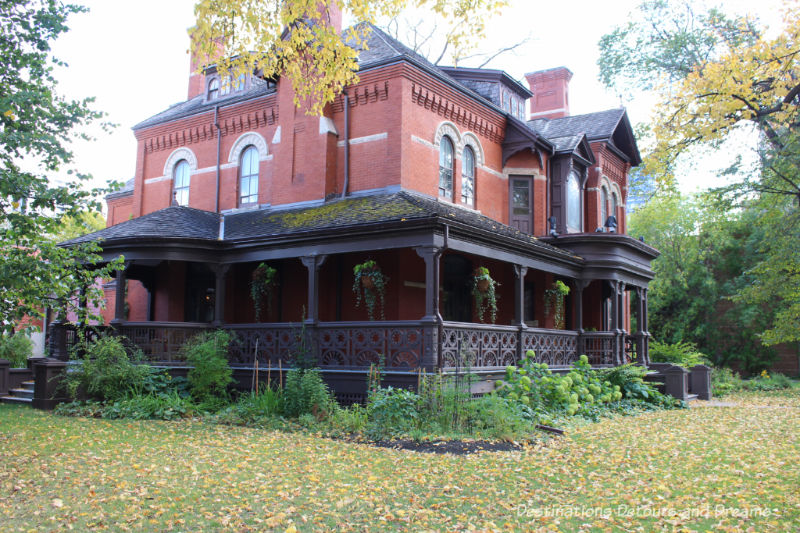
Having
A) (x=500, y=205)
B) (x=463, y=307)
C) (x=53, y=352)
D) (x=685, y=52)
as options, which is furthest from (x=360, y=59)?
(x=685, y=52)

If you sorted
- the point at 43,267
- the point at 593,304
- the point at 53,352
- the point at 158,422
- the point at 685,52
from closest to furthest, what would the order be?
the point at 43,267 < the point at 158,422 < the point at 53,352 < the point at 593,304 < the point at 685,52

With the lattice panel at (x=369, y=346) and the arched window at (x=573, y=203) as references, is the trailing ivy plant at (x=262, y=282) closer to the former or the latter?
the lattice panel at (x=369, y=346)

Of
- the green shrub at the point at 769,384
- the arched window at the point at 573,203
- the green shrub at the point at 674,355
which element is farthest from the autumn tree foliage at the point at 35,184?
the green shrub at the point at 769,384

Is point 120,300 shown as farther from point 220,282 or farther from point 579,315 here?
point 579,315

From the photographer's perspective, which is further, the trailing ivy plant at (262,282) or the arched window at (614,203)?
the arched window at (614,203)

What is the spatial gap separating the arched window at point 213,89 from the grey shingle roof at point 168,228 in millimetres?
4959

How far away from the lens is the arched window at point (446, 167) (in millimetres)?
17859

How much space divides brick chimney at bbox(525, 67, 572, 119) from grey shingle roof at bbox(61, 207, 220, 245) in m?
16.1

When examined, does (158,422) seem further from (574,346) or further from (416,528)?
(574,346)

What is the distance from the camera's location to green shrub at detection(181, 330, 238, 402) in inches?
557

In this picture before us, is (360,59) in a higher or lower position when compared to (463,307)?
higher

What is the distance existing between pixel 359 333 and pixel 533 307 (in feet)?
26.1

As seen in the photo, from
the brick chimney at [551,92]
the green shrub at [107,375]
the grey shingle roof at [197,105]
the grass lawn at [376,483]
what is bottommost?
the grass lawn at [376,483]

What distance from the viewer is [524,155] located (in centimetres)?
2041
